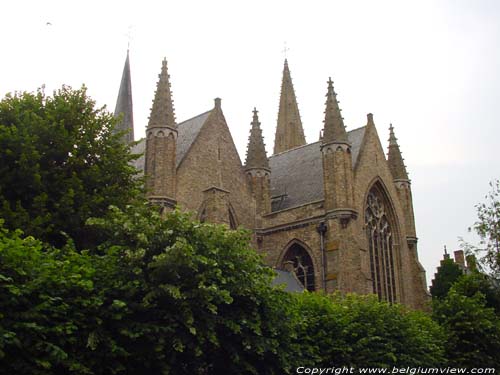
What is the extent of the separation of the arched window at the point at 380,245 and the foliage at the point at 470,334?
834 cm

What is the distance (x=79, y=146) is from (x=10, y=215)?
3566 millimetres

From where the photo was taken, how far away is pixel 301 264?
104 feet

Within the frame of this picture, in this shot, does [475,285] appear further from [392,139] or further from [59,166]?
[59,166]

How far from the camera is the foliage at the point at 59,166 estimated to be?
1744 centimetres

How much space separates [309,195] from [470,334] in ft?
42.4

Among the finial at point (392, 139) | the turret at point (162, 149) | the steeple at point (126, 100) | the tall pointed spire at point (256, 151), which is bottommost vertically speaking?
the turret at point (162, 149)

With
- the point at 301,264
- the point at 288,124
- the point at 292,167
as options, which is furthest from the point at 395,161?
the point at 288,124

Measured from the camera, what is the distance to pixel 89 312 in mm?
12773

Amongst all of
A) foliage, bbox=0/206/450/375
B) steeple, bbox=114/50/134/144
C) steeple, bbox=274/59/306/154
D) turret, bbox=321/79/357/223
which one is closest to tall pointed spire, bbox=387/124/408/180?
turret, bbox=321/79/357/223

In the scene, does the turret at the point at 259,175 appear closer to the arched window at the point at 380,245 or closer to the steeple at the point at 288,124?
the arched window at the point at 380,245

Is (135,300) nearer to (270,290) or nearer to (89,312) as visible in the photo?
(89,312)

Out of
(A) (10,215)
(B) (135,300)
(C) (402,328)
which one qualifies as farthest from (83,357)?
(C) (402,328)

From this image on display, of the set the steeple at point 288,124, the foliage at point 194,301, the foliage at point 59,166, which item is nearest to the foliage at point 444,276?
the steeple at point 288,124

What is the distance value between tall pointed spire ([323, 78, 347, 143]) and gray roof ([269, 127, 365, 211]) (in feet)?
9.36
